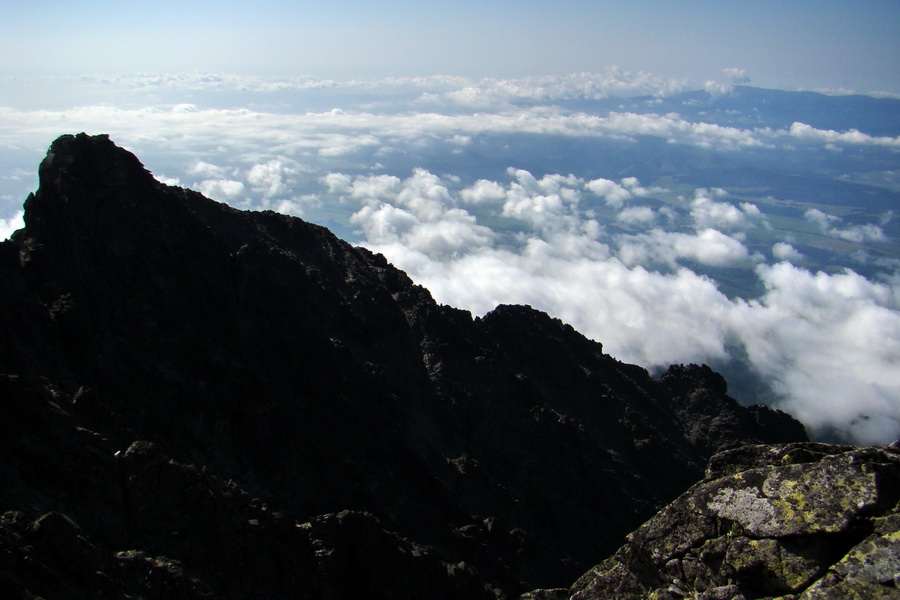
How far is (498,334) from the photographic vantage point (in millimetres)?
88438

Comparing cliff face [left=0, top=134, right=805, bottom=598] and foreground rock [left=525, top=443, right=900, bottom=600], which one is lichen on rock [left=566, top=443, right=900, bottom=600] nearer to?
foreground rock [left=525, top=443, right=900, bottom=600]

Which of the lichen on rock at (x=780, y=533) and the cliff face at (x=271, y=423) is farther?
the cliff face at (x=271, y=423)

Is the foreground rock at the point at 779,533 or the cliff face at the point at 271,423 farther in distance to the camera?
the cliff face at the point at 271,423

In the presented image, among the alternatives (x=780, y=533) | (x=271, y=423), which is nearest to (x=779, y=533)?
(x=780, y=533)

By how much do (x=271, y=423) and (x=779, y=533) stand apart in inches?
1627

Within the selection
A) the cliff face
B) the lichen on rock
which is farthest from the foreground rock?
the cliff face

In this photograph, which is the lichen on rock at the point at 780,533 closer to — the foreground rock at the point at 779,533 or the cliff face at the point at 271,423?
the foreground rock at the point at 779,533

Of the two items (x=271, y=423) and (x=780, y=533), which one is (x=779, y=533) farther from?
(x=271, y=423)

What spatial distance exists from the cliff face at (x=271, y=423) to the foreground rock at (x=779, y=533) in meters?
17.4

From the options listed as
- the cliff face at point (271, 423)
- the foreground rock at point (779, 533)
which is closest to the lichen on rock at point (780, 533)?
the foreground rock at point (779, 533)

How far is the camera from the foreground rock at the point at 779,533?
1060 cm

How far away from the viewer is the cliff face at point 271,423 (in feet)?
91.7

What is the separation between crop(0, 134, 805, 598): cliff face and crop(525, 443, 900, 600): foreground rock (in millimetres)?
17424

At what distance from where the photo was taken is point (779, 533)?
11.7 m
